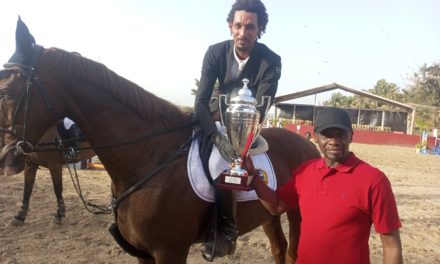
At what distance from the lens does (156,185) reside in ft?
8.84

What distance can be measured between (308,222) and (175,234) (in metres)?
1.04

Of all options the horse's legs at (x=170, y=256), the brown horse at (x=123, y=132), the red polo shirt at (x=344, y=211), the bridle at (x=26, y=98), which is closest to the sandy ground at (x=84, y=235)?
the horse's legs at (x=170, y=256)

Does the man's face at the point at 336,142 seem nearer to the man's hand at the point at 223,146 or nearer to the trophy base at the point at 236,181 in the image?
the trophy base at the point at 236,181

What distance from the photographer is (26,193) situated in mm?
5910

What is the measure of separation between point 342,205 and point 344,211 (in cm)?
3

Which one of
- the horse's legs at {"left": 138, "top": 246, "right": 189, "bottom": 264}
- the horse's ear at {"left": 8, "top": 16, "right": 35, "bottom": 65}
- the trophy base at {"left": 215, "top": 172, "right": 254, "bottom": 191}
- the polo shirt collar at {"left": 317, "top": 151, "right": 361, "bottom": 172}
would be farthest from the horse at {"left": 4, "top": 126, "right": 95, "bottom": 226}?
the polo shirt collar at {"left": 317, "top": 151, "right": 361, "bottom": 172}

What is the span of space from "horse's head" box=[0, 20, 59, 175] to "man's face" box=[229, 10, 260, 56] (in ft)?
4.82

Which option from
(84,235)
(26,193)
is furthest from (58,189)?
(84,235)

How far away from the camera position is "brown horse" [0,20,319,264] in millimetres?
2516

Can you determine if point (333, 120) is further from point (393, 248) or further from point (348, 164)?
point (393, 248)

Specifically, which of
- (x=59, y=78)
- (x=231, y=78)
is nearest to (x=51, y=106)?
(x=59, y=78)

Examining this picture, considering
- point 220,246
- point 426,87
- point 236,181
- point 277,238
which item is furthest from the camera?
point 426,87

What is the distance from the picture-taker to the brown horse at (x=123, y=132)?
2.52m

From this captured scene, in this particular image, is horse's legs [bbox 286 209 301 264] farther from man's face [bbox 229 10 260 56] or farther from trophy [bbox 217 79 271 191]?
man's face [bbox 229 10 260 56]
